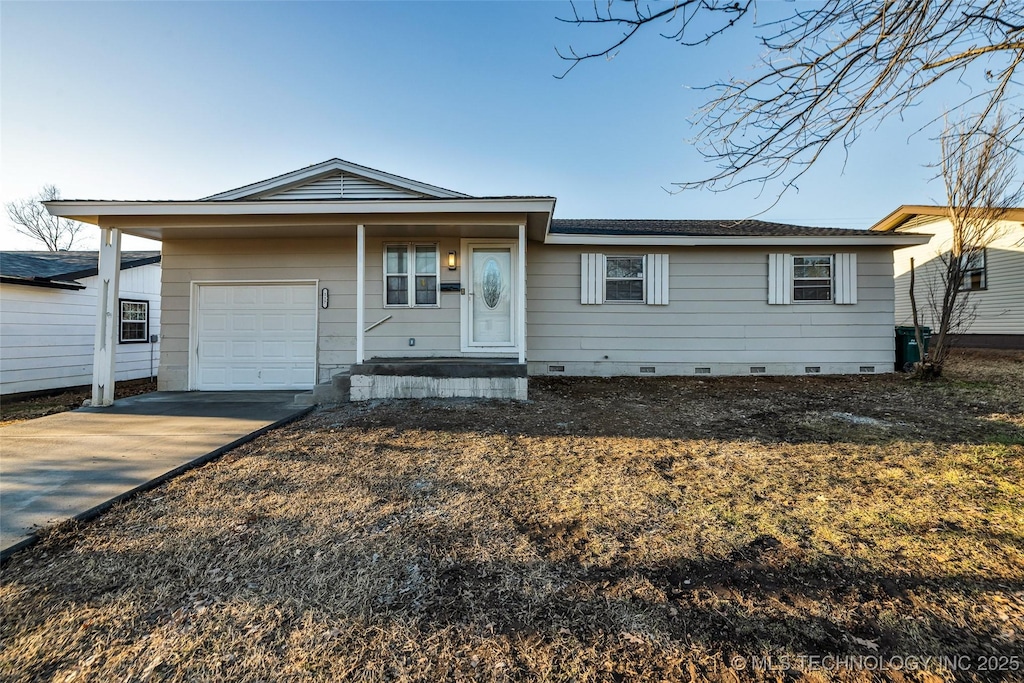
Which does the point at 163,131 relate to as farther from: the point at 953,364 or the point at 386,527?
the point at 953,364

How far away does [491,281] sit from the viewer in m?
7.51

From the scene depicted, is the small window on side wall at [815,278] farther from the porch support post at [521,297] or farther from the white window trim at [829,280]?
the porch support post at [521,297]

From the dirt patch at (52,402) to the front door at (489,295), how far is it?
608cm

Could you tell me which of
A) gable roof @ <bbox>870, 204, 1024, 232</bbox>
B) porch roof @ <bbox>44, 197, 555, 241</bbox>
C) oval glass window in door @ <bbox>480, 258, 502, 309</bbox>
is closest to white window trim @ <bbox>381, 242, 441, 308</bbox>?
oval glass window in door @ <bbox>480, 258, 502, 309</bbox>

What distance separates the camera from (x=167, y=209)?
6.14 m

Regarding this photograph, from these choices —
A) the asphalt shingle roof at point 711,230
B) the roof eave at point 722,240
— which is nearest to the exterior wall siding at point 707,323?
the roof eave at point 722,240

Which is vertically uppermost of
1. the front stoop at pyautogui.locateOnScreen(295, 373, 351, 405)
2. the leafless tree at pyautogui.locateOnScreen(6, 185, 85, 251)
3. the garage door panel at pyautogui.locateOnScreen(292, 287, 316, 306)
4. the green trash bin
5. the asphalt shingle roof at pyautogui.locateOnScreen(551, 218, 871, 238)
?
the leafless tree at pyautogui.locateOnScreen(6, 185, 85, 251)

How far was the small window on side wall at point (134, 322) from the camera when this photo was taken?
31.0 feet

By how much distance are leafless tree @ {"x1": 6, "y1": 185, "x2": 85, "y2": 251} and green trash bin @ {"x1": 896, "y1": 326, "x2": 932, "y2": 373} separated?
3670 centimetres

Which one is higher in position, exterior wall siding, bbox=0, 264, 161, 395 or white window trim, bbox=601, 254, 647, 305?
white window trim, bbox=601, 254, 647, 305

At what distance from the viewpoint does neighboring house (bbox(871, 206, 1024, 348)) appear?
12.2 meters

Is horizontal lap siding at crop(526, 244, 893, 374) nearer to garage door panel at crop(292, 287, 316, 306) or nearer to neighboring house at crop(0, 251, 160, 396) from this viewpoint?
garage door panel at crop(292, 287, 316, 306)

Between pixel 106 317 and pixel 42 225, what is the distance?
1143 inches

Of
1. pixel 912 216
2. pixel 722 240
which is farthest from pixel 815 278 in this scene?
pixel 912 216
